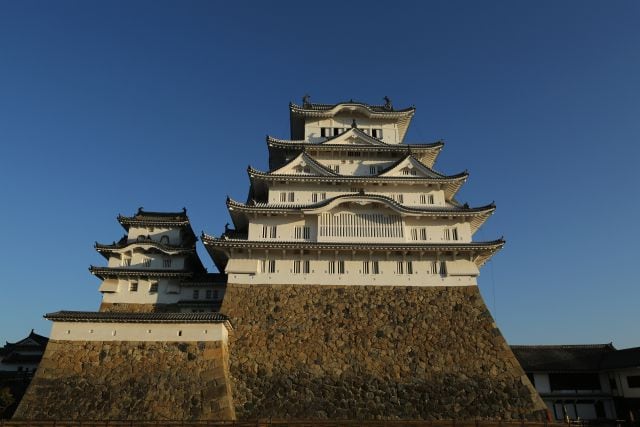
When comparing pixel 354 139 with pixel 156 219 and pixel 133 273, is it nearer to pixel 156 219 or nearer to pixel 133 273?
pixel 156 219

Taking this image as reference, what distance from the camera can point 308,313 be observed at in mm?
21406

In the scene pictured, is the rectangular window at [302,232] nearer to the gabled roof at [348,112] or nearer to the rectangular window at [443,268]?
the rectangular window at [443,268]

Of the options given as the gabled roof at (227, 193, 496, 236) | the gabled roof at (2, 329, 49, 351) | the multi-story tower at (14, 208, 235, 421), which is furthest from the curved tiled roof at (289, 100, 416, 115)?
the gabled roof at (2, 329, 49, 351)

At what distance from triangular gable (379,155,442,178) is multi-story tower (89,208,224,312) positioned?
11731 millimetres

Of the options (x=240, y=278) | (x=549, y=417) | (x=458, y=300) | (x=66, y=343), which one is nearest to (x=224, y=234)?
(x=240, y=278)

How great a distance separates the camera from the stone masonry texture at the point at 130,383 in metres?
17.0

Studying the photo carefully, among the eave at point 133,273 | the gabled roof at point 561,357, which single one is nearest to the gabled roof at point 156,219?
the eave at point 133,273

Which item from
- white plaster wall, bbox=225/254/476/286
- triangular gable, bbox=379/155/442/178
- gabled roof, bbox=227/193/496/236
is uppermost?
triangular gable, bbox=379/155/442/178

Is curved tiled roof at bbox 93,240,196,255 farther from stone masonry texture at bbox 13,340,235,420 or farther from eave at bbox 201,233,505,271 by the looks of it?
stone masonry texture at bbox 13,340,235,420

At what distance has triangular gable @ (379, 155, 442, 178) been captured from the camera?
2544 cm

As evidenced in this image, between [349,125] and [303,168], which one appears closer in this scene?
[303,168]

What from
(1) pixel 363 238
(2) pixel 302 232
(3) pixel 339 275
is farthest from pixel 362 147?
(3) pixel 339 275

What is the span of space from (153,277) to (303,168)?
1070 centimetres

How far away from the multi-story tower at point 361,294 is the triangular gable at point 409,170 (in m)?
0.06
